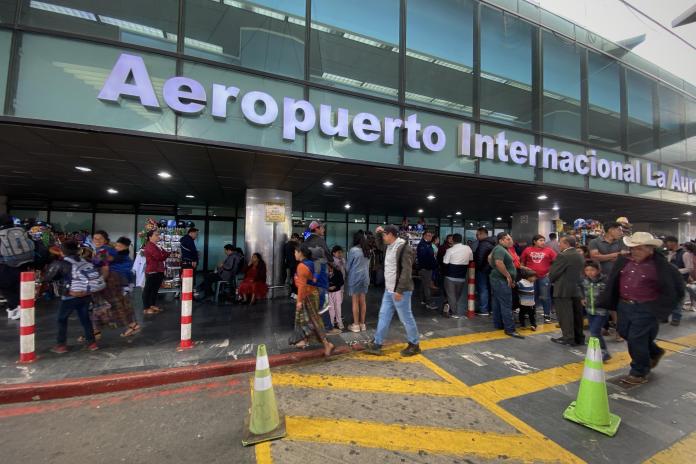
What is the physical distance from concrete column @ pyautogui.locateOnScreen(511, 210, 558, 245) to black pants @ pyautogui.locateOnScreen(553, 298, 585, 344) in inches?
380

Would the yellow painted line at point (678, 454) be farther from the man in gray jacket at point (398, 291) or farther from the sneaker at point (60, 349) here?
the sneaker at point (60, 349)

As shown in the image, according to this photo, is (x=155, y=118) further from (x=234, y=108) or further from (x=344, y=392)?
(x=344, y=392)

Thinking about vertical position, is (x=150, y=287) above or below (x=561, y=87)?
below

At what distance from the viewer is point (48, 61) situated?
4988 millimetres

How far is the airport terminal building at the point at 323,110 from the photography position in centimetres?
515

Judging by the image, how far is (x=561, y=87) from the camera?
9922 millimetres

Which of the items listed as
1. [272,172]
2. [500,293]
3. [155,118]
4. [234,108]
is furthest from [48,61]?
[500,293]

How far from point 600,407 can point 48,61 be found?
9.33 metres

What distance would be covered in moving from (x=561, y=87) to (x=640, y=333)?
32.0ft

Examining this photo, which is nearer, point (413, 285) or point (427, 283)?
point (413, 285)

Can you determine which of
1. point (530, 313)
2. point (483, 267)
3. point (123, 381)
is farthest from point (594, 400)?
point (123, 381)

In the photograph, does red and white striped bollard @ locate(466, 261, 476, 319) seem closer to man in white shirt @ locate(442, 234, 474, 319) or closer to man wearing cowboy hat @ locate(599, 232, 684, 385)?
man in white shirt @ locate(442, 234, 474, 319)

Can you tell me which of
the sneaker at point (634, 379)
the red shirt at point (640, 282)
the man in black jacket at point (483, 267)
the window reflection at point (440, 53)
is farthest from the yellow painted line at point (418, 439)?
the window reflection at point (440, 53)

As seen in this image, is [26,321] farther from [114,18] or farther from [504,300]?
[504,300]
